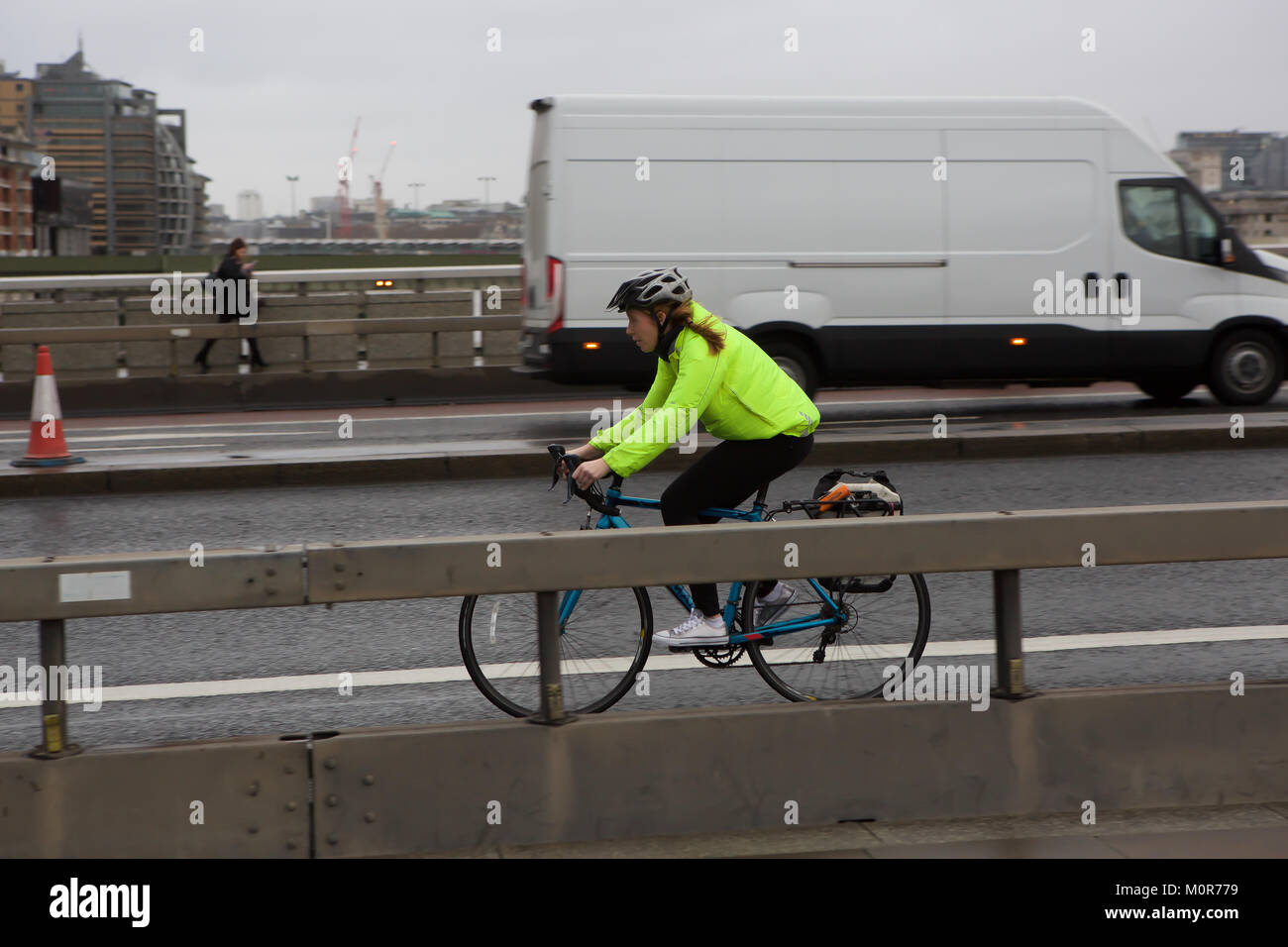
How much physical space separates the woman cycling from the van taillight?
26.2 feet

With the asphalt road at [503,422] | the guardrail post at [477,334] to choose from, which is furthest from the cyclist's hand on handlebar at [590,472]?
the guardrail post at [477,334]

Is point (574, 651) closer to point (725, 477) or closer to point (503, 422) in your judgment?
point (725, 477)

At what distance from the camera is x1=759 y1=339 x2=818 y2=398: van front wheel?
1412 centimetres

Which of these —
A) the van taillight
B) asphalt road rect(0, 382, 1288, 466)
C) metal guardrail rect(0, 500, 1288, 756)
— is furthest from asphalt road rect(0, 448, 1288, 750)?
the van taillight

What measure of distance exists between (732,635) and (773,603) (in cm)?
19

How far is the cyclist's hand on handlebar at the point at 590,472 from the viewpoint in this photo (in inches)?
207

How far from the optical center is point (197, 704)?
5871 mm

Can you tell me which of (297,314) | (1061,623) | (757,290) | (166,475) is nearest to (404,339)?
(297,314)

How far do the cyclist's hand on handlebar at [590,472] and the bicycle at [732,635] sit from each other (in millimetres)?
88

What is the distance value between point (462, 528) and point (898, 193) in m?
6.17

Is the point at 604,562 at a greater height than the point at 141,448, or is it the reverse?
the point at 141,448

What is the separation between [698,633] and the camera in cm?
542

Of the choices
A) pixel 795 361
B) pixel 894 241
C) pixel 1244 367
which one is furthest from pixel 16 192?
pixel 1244 367

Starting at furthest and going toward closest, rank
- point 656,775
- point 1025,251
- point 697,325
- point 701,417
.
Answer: point 1025,251 < point 701,417 < point 697,325 < point 656,775
